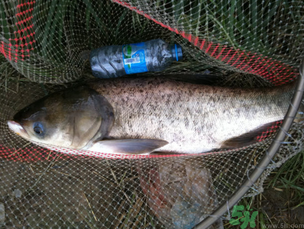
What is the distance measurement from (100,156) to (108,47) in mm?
986

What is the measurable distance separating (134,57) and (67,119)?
2.52 feet

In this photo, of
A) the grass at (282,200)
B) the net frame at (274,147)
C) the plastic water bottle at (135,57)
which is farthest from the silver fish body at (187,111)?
the grass at (282,200)

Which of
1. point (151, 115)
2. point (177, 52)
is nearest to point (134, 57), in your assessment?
point (177, 52)

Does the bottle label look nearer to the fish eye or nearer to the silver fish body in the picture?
the silver fish body

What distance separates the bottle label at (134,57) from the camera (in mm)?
2043

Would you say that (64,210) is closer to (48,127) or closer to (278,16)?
(48,127)

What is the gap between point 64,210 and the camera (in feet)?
7.22

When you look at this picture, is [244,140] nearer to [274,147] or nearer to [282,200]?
[274,147]

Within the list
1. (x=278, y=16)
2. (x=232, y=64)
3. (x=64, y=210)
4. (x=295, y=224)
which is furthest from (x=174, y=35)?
(x=295, y=224)

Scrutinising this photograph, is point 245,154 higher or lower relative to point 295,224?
higher

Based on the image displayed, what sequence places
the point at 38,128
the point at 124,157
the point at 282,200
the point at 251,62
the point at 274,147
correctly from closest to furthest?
the point at 274,147 → the point at 38,128 → the point at 251,62 → the point at 124,157 → the point at 282,200

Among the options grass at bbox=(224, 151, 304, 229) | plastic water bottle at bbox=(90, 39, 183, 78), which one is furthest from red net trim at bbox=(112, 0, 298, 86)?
grass at bbox=(224, 151, 304, 229)

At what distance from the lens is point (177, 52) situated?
2.09m

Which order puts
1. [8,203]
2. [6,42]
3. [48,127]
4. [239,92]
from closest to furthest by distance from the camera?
[6,42], [48,127], [239,92], [8,203]
